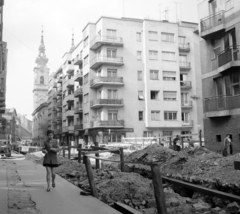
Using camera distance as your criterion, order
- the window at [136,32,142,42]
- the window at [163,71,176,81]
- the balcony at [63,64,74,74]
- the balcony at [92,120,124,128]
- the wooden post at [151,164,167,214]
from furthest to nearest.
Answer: the balcony at [63,64,74,74] → the window at [136,32,142,42] → the window at [163,71,176,81] → the balcony at [92,120,124,128] → the wooden post at [151,164,167,214]

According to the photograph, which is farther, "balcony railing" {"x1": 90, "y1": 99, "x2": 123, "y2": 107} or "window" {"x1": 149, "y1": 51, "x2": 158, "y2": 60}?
"window" {"x1": 149, "y1": 51, "x2": 158, "y2": 60}

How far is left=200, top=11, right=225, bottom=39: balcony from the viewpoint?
2053cm

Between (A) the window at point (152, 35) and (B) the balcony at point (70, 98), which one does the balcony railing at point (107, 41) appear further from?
(B) the balcony at point (70, 98)

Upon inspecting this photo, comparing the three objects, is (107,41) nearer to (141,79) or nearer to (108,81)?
(108,81)

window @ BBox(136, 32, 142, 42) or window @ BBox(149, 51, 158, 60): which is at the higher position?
window @ BBox(136, 32, 142, 42)

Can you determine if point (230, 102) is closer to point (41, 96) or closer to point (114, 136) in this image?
point (114, 136)

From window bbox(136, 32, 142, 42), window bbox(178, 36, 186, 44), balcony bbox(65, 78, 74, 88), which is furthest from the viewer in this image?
balcony bbox(65, 78, 74, 88)

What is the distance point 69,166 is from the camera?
14.8m

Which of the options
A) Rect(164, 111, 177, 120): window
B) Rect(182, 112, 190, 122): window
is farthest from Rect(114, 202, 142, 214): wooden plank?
Rect(182, 112, 190, 122): window

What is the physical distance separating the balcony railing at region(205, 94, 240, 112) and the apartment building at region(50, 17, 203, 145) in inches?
991

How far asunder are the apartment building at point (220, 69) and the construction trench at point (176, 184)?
277 inches

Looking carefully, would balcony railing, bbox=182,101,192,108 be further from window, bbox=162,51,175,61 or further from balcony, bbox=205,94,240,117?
balcony, bbox=205,94,240,117

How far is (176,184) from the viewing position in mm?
5195

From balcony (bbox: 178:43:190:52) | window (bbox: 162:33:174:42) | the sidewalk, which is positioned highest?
window (bbox: 162:33:174:42)
